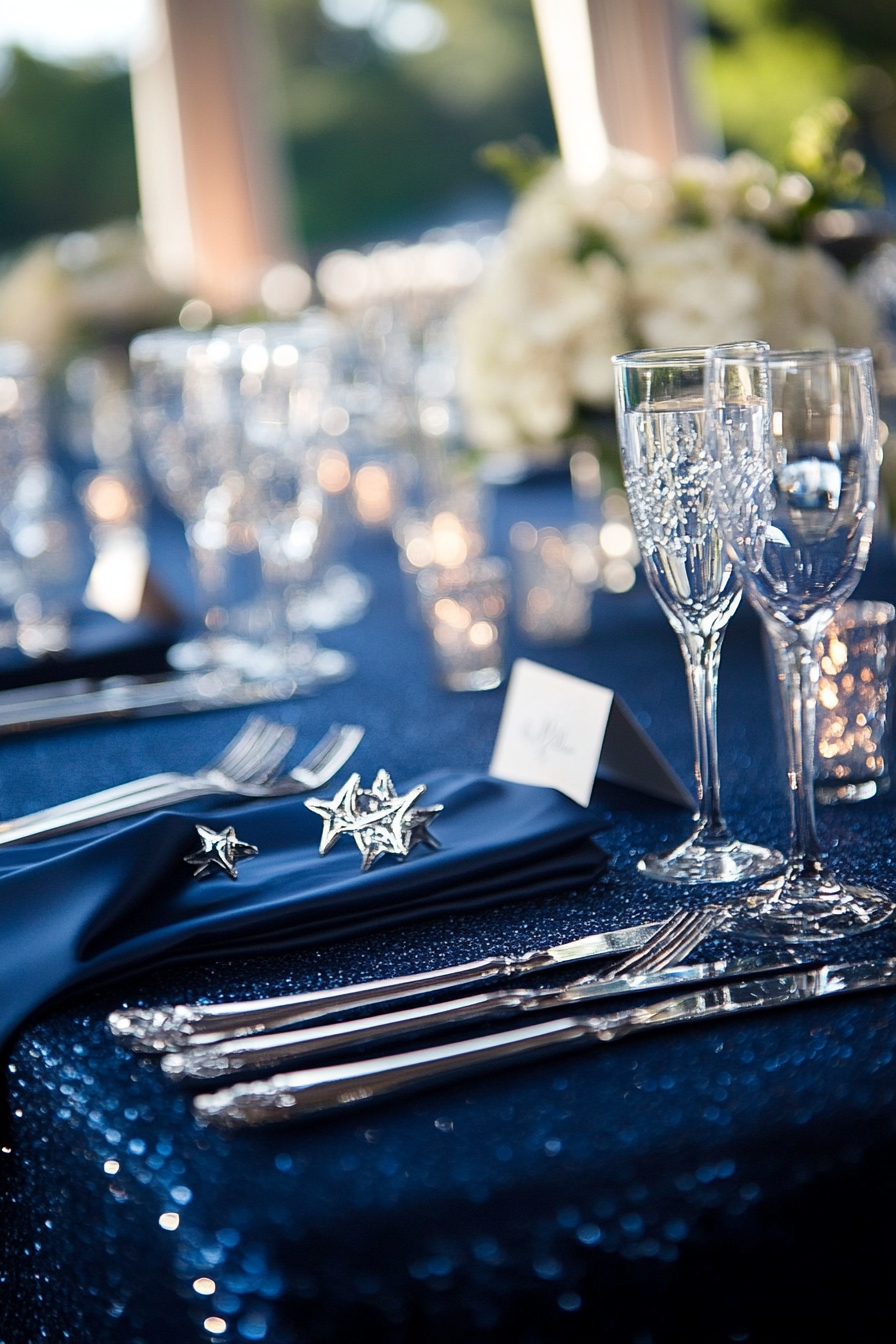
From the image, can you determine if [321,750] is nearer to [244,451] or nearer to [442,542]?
[244,451]

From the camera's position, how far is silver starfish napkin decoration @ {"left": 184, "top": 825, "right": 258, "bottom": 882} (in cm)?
81

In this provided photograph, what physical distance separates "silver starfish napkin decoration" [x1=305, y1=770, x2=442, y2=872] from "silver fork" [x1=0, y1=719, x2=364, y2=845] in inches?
5.5

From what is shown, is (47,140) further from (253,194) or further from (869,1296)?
(869,1296)

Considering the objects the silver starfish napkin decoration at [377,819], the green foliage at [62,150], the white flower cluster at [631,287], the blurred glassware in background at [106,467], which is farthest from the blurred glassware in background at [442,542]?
the green foliage at [62,150]

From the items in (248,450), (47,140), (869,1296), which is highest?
(47,140)

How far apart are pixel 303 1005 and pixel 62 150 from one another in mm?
4969

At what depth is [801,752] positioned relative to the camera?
2.40 ft

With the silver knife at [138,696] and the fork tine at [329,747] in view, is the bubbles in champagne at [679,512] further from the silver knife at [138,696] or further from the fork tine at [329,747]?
the silver knife at [138,696]

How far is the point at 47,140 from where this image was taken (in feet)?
16.6

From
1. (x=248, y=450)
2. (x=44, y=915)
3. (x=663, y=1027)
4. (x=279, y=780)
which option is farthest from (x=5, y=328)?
(x=663, y=1027)

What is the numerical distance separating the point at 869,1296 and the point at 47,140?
5.21m

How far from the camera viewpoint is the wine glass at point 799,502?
0.68 m

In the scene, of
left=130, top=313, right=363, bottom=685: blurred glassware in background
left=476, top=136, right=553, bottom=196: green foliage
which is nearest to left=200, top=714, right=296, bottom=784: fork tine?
left=130, top=313, right=363, bottom=685: blurred glassware in background

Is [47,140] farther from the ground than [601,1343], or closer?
farther from the ground
